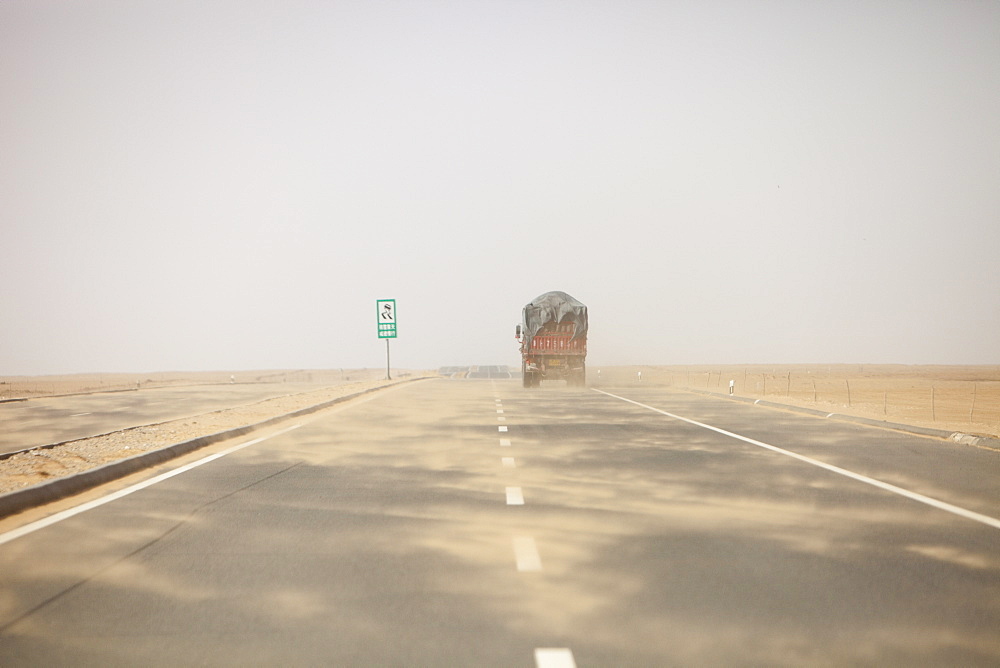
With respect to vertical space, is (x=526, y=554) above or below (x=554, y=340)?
below

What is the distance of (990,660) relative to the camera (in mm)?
4543

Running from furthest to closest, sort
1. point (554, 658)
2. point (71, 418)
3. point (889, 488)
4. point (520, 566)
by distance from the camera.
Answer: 1. point (71, 418)
2. point (889, 488)
3. point (520, 566)
4. point (554, 658)

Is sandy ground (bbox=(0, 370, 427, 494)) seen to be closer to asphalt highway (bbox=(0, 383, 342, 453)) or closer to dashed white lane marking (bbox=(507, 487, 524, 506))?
asphalt highway (bbox=(0, 383, 342, 453))

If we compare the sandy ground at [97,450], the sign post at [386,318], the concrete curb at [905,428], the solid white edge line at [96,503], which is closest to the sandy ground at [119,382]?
→ the sign post at [386,318]

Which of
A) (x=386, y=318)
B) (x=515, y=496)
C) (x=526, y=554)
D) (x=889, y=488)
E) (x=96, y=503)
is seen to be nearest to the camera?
(x=526, y=554)

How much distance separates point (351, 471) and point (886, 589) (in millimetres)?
7832

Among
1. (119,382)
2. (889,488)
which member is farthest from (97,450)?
(119,382)

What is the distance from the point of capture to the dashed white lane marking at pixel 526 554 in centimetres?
662

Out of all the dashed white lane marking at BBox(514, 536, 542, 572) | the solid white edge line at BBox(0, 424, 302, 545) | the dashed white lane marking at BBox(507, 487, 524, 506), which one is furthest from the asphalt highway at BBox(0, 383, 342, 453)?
the dashed white lane marking at BBox(514, 536, 542, 572)

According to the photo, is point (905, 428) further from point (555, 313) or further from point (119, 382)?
point (119, 382)

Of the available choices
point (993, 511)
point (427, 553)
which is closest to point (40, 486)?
point (427, 553)

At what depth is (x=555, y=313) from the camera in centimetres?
4203

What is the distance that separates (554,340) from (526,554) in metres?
34.5

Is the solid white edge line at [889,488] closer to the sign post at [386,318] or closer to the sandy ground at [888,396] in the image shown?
the sandy ground at [888,396]
